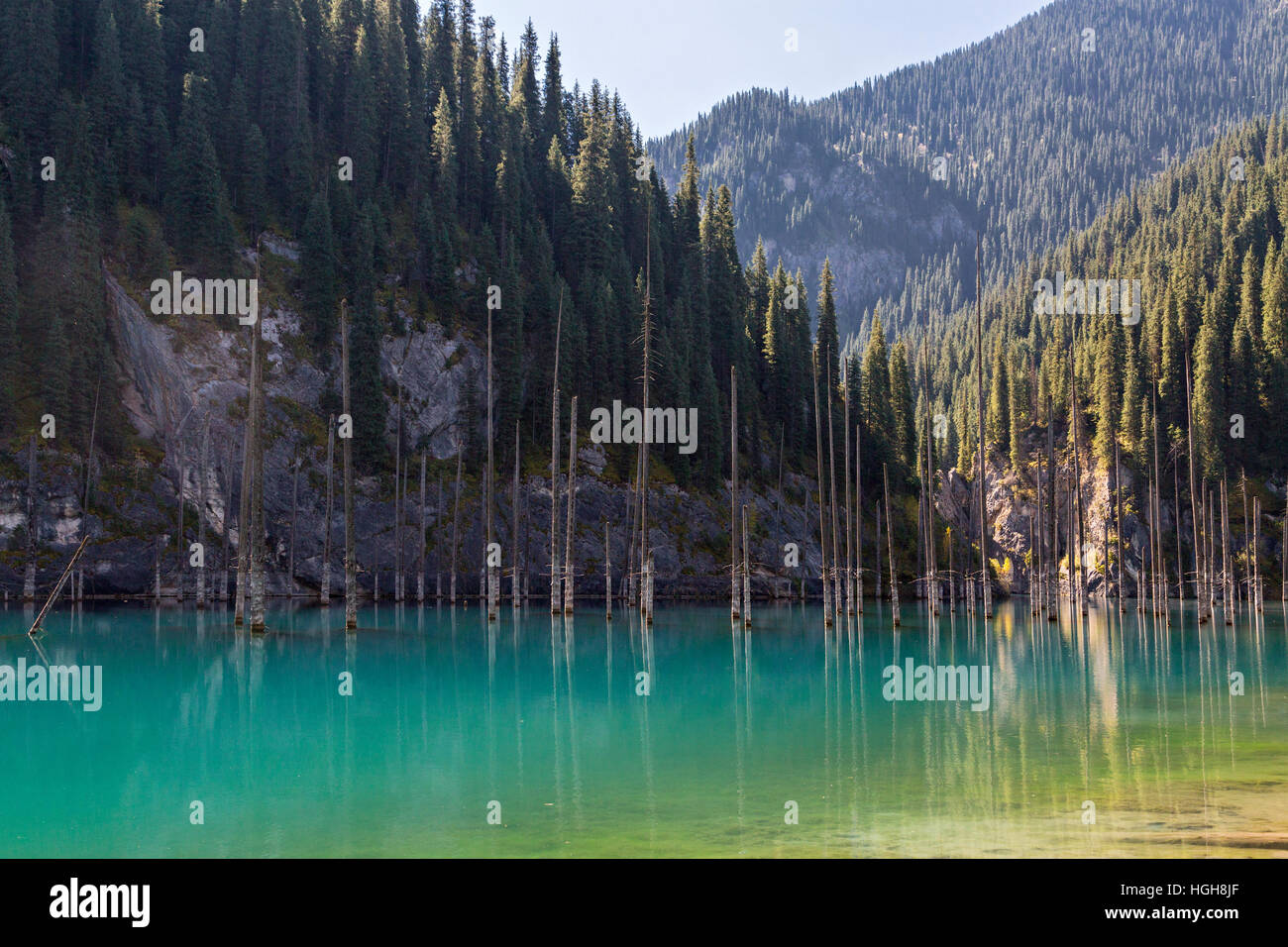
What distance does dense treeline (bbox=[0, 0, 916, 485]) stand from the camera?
74.1m

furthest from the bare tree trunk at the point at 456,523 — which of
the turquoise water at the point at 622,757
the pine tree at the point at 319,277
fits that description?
the turquoise water at the point at 622,757

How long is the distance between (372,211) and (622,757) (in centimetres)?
8221

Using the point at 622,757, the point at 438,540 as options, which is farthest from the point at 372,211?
the point at 622,757

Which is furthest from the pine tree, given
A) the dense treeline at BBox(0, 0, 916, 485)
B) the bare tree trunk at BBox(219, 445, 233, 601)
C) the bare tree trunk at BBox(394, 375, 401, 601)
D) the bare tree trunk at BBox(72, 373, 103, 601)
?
the bare tree trunk at BBox(72, 373, 103, 601)

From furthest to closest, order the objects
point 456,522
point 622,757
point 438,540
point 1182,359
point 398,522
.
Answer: point 1182,359 → point 438,540 → point 456,522 → point 398,522 → point 622,757

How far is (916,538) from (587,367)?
131 ft

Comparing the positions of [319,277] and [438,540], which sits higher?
[319,277]

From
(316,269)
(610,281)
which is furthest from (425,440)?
(610,281)

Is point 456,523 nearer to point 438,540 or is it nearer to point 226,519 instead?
point 438,540

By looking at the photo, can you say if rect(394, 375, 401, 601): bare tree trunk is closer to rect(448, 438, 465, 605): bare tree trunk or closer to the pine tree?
rect(448, 438, 465, 605): bare tree trunk

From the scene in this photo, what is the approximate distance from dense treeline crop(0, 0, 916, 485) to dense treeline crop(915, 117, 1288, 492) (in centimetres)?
2885

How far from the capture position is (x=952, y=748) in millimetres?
18969

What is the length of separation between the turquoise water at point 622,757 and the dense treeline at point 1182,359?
3155 inches

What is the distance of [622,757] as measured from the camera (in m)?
18.2
